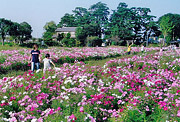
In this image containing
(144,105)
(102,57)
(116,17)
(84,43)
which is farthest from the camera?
(116,17)

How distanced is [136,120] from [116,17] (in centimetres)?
5464

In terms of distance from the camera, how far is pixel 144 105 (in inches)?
156

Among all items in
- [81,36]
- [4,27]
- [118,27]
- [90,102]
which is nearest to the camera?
[90,102]

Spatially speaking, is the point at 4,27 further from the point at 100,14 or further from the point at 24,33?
the point at 100,14

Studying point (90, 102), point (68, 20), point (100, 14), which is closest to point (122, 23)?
point (100, 14)

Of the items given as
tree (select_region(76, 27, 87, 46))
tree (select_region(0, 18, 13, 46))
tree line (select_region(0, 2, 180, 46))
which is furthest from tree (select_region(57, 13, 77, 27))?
tree (select_region(0, 18, 13, 46))

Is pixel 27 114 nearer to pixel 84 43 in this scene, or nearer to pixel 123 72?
pixel 123 72

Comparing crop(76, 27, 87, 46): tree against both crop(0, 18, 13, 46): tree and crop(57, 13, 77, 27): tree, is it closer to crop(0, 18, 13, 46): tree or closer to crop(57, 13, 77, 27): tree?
crop(0, 18, 13, 46): tree

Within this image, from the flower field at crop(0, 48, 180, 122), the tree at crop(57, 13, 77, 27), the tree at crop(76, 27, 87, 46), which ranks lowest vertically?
the flower field at crop(0, 48, 180, 122)

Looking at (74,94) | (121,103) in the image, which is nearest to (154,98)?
(121,103)

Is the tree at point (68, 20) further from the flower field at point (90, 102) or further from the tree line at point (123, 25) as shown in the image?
the flower field at point (90, 102)

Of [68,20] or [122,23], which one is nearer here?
[122,23]

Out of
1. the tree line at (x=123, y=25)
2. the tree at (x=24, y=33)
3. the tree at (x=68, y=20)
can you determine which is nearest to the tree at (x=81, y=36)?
the tree line at (x=123, y=25)

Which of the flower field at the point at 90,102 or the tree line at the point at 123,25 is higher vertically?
the tree line at the point at 123,25
